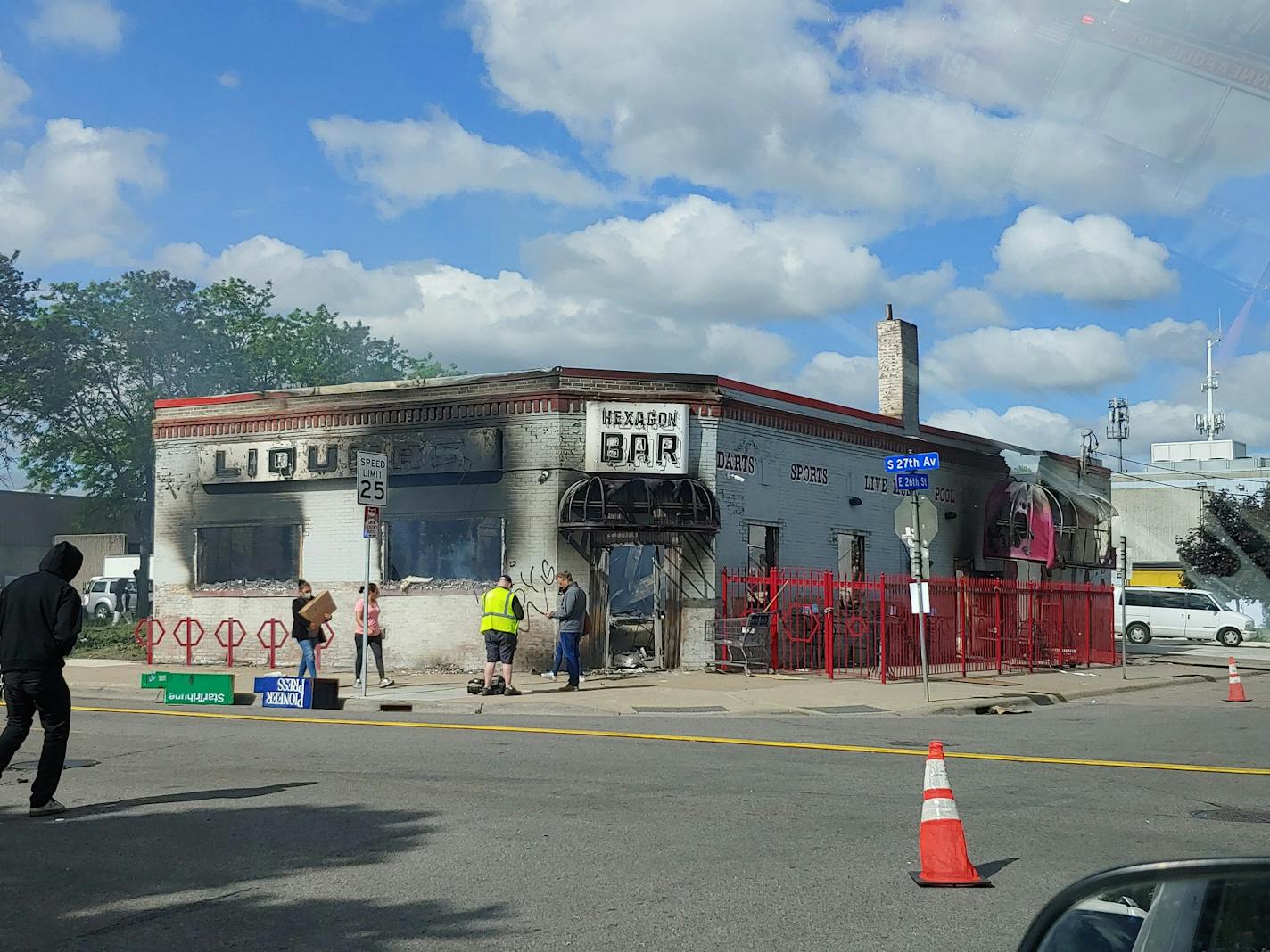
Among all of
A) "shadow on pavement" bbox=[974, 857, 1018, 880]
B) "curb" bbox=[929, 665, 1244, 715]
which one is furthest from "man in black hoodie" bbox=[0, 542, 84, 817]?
"curb" bbox=[929, 665, 1244, 715]

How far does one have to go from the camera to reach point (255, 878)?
6895 millimetres

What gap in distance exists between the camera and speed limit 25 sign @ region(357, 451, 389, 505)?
17406 mm

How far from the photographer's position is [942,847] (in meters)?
6.80

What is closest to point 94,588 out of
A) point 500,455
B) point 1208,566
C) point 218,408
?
point 218,408

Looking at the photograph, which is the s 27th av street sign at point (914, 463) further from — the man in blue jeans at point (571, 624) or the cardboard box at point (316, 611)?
the cardboard box at point (316, 611)

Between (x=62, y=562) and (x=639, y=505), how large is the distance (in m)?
13.7

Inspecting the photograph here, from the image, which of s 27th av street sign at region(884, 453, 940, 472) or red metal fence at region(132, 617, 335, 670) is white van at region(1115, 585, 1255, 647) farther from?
red metal fence at region(132, 617, 335, 670)

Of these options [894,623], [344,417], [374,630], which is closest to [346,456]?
[344,417]

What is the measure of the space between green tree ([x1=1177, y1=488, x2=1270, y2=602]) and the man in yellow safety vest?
36715 mm

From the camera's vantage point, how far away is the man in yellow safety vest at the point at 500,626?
17938 millimetres

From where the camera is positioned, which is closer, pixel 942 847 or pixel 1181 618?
pixel 942 847

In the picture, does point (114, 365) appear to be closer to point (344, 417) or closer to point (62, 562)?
point (344, 417)

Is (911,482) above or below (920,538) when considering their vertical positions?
above

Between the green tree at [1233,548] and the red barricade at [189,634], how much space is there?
37.1 metres
